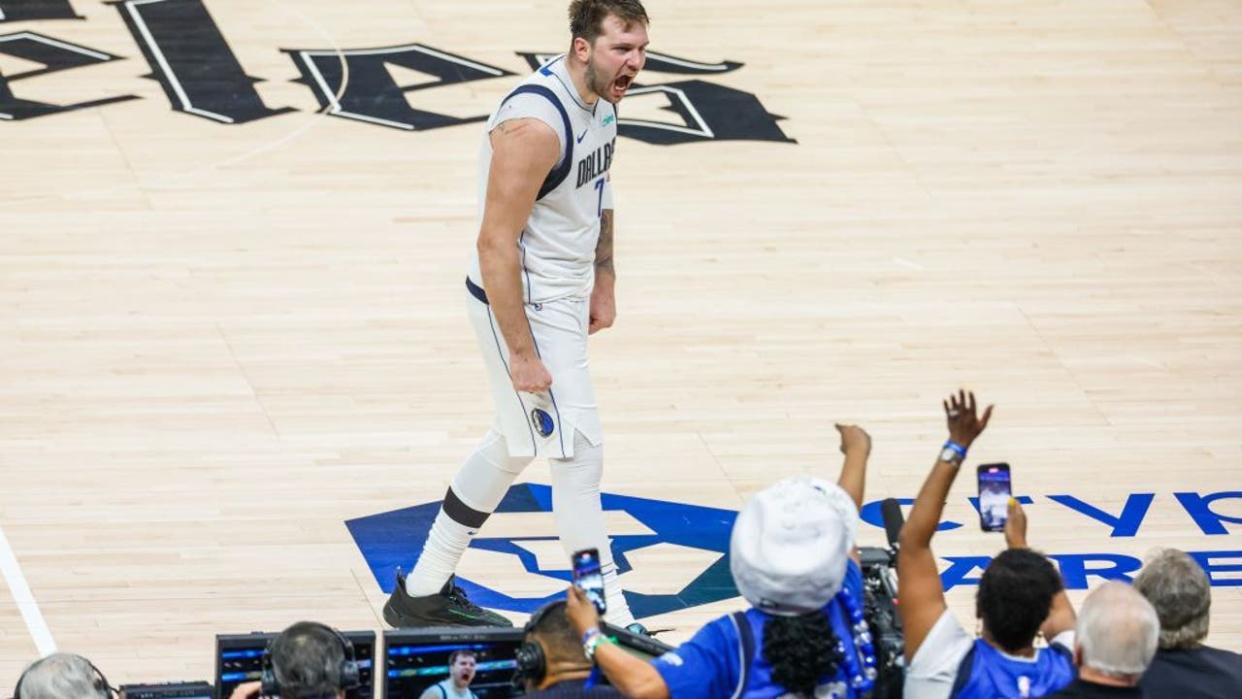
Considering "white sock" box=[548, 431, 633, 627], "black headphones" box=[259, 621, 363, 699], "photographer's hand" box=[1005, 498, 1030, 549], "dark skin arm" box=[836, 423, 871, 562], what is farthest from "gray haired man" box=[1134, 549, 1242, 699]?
"white sock" box=[548, 431, 633, 627]

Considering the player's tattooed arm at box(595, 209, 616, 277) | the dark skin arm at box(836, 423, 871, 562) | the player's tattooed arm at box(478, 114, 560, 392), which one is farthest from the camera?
the player's tattooed arm at box(595, 209, 616, 277)

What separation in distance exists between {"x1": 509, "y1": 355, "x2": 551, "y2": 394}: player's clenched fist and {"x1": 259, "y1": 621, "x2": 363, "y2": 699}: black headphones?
Answer: 1.72 metres

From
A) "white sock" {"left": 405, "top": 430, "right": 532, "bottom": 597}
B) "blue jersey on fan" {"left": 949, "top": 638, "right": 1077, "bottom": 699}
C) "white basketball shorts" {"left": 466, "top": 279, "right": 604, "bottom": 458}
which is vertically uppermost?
"blue jersey on fan" {"left": 949, "top": 638, "right": 1077, "bottom": 699}

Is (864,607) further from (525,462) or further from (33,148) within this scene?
(33,148)

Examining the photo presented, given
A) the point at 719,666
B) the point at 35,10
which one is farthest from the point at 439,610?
the point at 35,10

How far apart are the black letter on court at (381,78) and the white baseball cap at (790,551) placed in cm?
726

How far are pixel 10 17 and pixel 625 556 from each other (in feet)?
21.2

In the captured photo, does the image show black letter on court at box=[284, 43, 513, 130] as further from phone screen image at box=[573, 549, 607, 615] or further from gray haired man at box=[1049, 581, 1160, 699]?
gray haired man at box=[1049, 581, 1160, 699]

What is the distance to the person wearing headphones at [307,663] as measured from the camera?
15.7ft

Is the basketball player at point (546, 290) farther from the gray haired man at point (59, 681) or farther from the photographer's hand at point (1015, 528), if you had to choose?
the gray haired man at point (59, 681)

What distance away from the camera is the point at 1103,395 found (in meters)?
9.18

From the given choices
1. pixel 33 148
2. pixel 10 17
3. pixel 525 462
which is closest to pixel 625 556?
pixel 525 462

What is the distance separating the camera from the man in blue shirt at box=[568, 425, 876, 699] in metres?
4.52

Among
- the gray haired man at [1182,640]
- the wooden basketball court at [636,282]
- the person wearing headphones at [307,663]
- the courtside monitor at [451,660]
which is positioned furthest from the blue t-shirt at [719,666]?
the wooden basketball court at [636,282]
